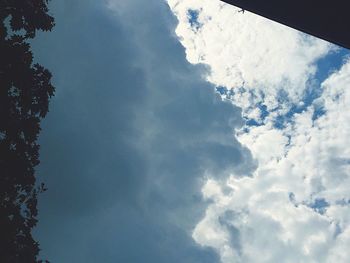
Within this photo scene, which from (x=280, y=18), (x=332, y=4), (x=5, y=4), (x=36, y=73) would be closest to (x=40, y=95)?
(x=36, y=73)

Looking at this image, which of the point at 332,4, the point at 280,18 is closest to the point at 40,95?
the point at 280,18

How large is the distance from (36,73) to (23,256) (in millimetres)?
5774

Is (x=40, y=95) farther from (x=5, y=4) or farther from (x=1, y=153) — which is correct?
(x=5, y=4)

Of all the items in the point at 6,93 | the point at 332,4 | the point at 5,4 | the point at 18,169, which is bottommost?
the point at 18,169

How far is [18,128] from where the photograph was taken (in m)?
10.3

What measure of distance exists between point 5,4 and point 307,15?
953cm

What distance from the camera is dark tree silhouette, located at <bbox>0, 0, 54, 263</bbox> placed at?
31.1 feet

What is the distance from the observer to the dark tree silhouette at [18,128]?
948 cm

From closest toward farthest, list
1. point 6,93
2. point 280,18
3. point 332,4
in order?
1. point 332,4
2. point 280,18
3. point 6,93

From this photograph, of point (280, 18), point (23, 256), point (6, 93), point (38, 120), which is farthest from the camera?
point (38, 120)

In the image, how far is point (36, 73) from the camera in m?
11.1

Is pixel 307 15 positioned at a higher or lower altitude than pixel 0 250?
higher

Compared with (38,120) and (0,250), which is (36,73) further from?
(0,250)

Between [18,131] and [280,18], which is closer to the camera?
[280,18]
